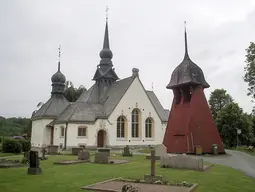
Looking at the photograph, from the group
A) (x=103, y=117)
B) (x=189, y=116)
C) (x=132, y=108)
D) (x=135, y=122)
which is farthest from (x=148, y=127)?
(x=189, y=116)

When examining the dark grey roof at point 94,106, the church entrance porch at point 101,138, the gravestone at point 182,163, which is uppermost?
the dark grey roof at point 94,106

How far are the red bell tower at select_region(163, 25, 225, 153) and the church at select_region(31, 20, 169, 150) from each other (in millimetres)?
9314

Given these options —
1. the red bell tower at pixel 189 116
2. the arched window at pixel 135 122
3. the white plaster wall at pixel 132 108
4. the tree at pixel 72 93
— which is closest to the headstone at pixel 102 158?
the red bell tower at pixel 189 116

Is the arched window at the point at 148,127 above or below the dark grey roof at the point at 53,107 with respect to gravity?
below

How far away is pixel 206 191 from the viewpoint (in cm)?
966

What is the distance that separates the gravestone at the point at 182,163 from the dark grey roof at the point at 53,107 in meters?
25.5

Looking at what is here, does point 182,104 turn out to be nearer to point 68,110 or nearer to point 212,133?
point 212,133

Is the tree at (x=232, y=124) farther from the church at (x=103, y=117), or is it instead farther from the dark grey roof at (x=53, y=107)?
the dark grey roof at (x=53, y=107)

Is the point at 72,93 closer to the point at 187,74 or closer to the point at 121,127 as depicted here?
the point at 121,127

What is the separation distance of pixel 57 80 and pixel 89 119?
12088 millimetres

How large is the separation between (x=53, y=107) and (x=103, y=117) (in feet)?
29.5

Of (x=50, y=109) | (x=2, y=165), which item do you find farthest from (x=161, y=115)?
(x=2, y=165)

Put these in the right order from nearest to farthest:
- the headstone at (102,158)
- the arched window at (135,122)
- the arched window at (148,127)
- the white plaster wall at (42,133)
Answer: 1. the headstone at (102,158)
2. the white plaster wall at (42,133)
3. the arched window at (135,122)
4. the arched window at (148,127)

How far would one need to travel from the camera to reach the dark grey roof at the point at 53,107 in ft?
127
